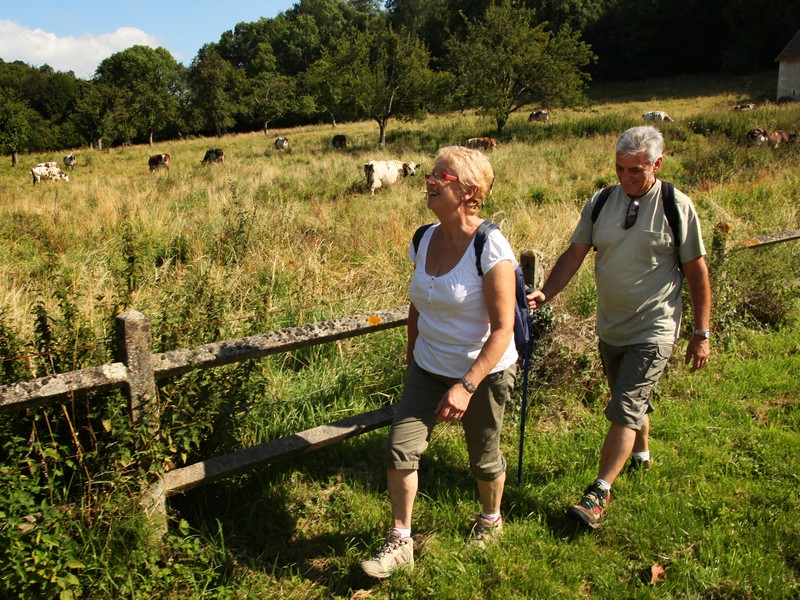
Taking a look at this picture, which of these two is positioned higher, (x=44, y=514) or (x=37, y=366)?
(x=37, y=366)

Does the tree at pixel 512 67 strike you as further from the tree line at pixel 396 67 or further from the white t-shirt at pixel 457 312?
the white t-shirt at pixel 457 312

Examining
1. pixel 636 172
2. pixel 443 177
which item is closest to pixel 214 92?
pixel 636 172

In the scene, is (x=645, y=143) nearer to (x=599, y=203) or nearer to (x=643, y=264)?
(x=599, y=203)

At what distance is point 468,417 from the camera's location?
2828mm

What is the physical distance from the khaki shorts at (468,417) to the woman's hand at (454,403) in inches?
8.3

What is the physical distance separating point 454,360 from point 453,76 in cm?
2980

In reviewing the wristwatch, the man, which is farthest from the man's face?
the wristwatch

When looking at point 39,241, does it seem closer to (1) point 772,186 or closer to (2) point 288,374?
(2) point 288,374

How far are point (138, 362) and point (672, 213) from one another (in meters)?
2.49

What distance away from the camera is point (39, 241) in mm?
8906

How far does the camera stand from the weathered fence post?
2598 millimetres

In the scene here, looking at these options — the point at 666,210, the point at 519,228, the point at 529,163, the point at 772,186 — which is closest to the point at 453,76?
the point at 529,163

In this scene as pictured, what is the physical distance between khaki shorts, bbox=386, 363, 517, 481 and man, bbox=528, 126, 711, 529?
0.60 meters

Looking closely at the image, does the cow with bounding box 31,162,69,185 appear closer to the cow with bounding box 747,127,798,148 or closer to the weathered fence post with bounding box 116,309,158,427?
the cow with bounding box 747,127,798,148
